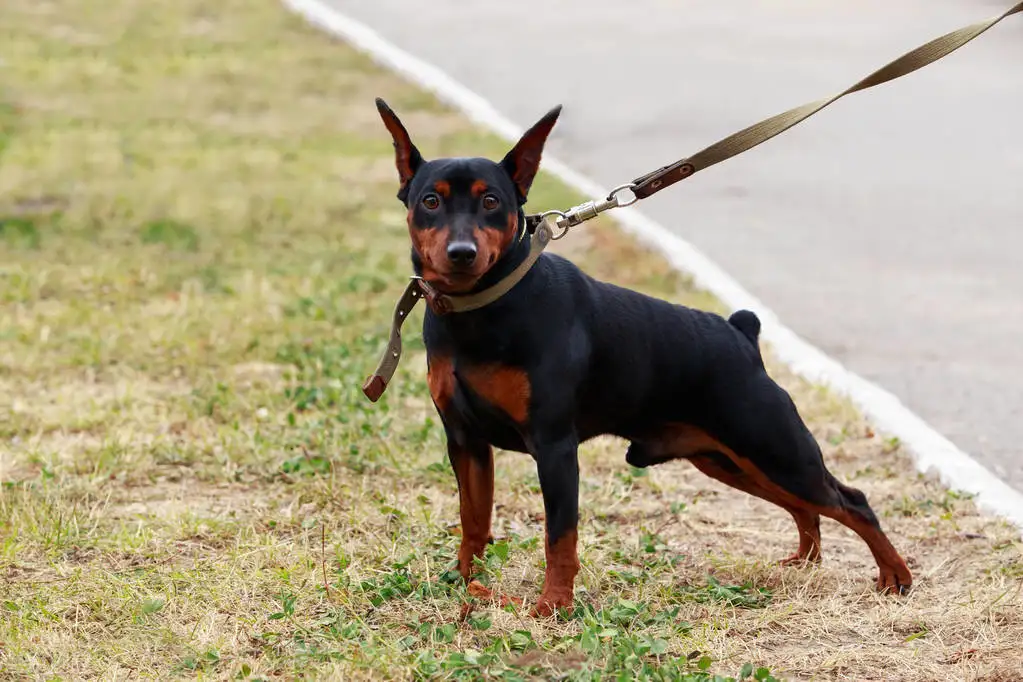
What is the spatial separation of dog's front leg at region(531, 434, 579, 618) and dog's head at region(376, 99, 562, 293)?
20.9 inches

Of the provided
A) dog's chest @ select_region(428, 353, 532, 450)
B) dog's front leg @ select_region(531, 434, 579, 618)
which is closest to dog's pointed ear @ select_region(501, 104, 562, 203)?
dog's chest @ select_region(428, 353, 532, 450)

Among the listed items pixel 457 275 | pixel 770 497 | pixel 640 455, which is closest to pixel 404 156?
pixel 457 275

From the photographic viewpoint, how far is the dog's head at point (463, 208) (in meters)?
3.90

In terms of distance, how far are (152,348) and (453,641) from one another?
3814mm

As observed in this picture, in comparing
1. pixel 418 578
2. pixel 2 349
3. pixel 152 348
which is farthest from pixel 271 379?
pixel 418 578

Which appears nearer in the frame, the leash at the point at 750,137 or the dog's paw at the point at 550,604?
the dog's paw at the point at 550,604

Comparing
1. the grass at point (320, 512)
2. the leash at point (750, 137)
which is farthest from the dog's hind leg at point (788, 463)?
the leash at point (750, 137)

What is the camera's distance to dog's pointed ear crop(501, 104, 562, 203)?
4.14m

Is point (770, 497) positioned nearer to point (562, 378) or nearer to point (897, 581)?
point (897, 581)

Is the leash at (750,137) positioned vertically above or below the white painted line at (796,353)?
above

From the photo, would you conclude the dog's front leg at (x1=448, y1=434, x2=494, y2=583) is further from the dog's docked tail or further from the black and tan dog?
the dog's docked tail

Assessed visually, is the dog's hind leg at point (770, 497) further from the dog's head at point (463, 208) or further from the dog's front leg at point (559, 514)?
the dog's head at point (463, 208)

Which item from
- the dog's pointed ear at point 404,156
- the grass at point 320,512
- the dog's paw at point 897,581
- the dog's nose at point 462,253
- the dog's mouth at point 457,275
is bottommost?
the grass at point 320,512

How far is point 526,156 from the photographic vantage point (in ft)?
13.7
